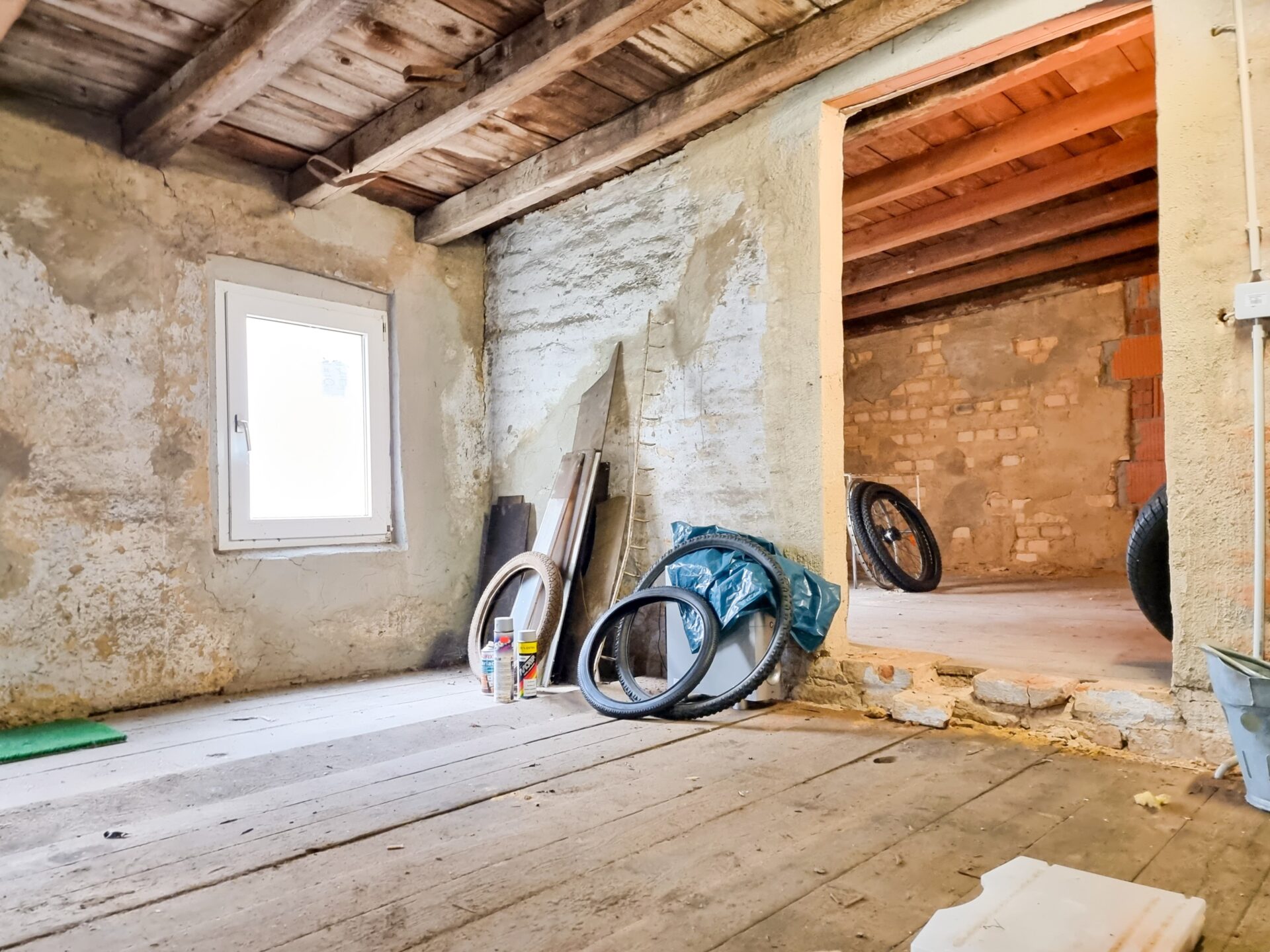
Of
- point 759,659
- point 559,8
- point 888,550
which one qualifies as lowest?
point 759,659

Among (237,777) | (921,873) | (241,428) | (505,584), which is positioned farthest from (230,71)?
(921,873)

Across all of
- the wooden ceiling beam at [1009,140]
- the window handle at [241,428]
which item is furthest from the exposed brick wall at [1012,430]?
the window handle at [241,428]

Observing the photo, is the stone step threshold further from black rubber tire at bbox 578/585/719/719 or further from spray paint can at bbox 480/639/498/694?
spray paint can at bbox 480/639/498/694

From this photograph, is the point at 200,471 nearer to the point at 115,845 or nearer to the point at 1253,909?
the point at 115,845

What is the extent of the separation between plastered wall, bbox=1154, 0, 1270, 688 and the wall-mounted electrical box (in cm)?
4

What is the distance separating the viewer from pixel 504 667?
3.25 metres

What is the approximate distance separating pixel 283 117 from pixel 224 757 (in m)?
2.34

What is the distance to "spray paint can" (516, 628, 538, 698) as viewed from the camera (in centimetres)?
325

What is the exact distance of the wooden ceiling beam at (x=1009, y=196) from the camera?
13.3 feet

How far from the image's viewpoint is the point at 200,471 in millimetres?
3379

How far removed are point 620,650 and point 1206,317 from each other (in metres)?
2.12

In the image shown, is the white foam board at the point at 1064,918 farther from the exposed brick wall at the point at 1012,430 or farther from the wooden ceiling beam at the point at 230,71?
the exposed brick wall at the point at 1012,430

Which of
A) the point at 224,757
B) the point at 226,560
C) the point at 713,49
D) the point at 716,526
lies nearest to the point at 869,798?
the point at 716,526

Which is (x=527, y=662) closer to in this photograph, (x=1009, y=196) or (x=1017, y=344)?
(x=1009, y=196)
